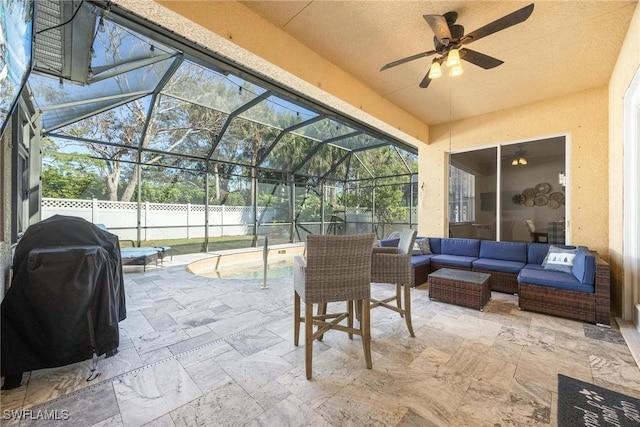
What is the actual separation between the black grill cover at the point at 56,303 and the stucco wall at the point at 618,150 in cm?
513

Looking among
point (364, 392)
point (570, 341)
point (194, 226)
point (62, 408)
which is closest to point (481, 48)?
point (570, 341)

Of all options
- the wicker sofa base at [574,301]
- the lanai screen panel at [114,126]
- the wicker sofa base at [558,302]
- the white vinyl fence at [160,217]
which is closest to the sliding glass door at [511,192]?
the wicker sofa base at [574,301]

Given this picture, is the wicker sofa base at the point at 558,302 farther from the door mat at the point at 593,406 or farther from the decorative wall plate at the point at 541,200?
the decorative wall plate at the point at 541,200

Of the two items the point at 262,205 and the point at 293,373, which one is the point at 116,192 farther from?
the point at 293,373

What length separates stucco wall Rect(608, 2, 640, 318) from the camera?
263cm

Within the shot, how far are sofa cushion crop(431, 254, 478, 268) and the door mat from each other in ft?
8.15

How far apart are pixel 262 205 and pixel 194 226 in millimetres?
1943

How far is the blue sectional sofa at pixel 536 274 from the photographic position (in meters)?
2.80

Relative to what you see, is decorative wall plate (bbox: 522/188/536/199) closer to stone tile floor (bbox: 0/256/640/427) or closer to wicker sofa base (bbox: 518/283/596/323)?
wicker sofa base (bbox: 518/283/596/323)

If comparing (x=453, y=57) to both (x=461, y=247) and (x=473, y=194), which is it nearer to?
(x=461, y=247)

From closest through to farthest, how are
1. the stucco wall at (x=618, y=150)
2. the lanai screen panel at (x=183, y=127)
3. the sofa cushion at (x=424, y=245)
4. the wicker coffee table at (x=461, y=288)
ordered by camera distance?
the stucco wall at (x=618, y=150) → the wicker coffee table at (x=461, y=288) → the sofa cushion at (x=424, y=245) → the lanai screen panel at (x=183, y=127)

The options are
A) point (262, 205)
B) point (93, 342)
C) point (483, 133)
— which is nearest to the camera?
point (93, 342)

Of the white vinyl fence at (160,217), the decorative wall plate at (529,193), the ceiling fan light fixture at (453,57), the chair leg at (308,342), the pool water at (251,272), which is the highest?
the ceiling fan light fixture at (453,57)

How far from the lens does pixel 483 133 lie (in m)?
4.89
